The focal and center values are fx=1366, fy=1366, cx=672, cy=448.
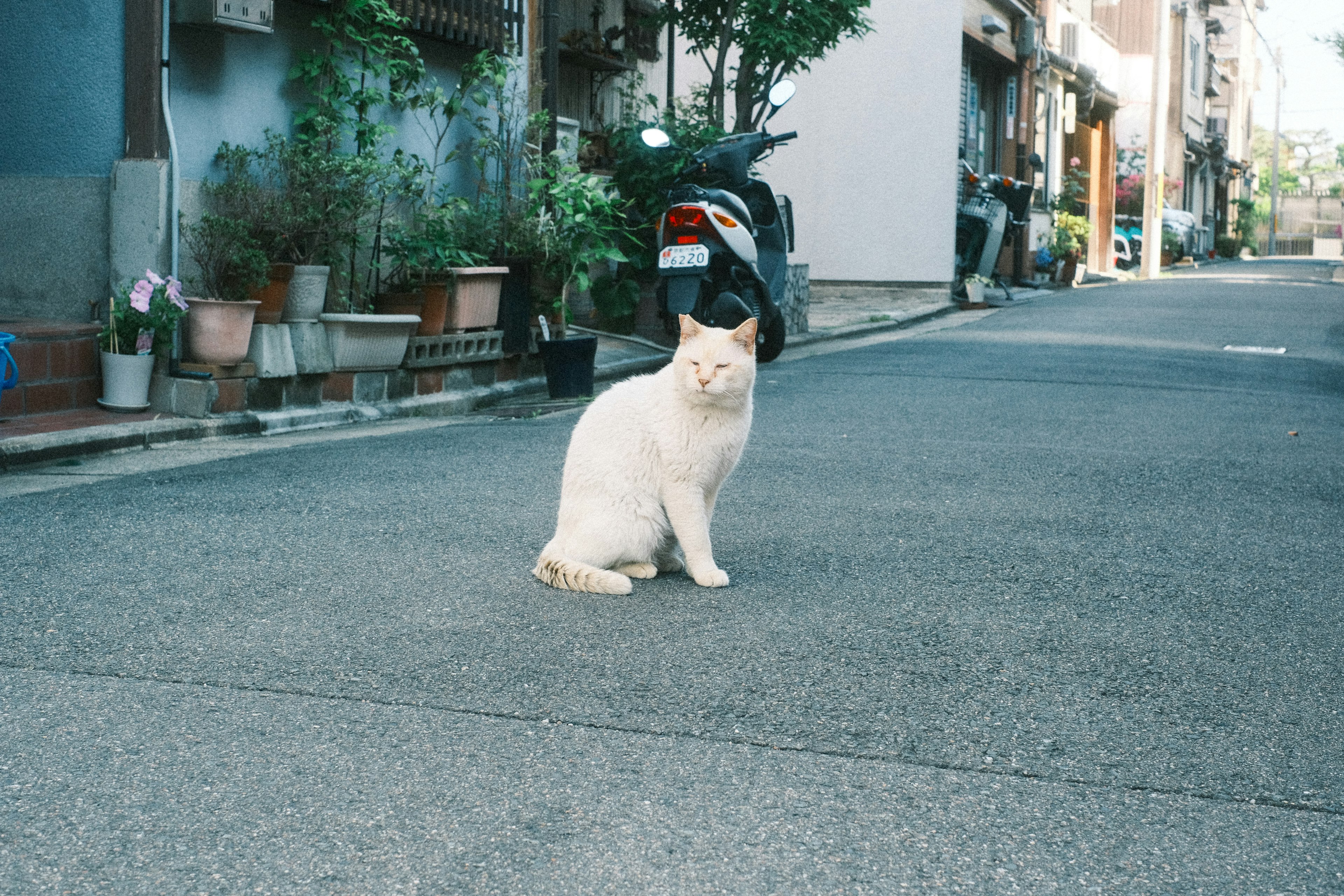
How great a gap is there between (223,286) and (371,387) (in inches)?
43.8

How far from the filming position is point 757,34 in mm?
11930

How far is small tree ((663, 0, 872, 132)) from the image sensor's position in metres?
11.9

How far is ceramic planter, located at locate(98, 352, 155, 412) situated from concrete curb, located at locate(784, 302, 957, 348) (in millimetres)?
5021

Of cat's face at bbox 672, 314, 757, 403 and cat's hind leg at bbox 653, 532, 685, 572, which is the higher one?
A: cat's face at bbox 672, 314, 757, 403

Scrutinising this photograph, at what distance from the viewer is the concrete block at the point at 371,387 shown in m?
7.81

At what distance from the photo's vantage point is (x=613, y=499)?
12.5 ft

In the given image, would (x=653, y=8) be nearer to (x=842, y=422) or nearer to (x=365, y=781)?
(x=842, y=422)

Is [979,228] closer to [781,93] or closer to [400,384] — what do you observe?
[781,93]

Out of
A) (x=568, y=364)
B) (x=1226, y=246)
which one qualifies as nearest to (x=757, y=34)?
(x=568, y=364)

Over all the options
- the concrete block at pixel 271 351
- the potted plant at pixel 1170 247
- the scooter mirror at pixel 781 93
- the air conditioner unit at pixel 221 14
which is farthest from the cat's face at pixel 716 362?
the potted plant at pixel 1170 247

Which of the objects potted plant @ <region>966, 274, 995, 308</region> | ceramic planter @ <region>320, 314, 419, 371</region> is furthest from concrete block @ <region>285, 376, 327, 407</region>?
potted plant @ <region>966, 274, 995, 308</region>

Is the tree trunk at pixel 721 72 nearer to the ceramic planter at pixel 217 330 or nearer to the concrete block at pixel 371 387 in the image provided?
the concrete block at pixel 371 387

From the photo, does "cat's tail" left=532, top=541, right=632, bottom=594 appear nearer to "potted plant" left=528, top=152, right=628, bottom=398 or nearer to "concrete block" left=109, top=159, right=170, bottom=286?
"concrete block" left=109, top=159, right=170, bottom=286

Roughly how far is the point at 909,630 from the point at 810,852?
137 centimetres
